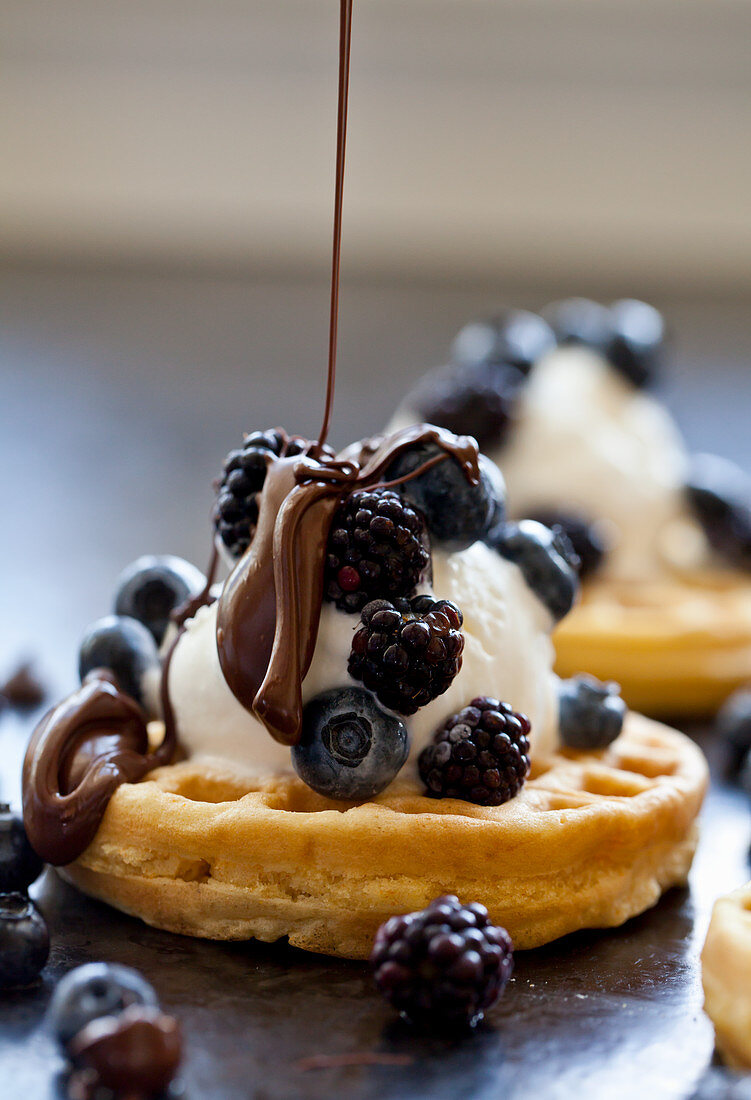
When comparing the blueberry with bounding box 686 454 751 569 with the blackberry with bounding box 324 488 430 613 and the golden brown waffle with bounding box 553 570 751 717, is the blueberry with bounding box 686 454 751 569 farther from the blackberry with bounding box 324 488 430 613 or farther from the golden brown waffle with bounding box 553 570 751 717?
the blackberry with bounding box 324 488 430 613

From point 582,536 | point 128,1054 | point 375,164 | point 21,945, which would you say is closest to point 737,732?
point 582,536

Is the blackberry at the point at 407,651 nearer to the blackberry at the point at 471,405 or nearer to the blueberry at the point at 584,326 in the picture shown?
the blackberry at the point at 471,405

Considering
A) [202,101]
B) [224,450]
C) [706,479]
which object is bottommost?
[224,450]

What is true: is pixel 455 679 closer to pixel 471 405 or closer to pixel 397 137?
pixel 471 405

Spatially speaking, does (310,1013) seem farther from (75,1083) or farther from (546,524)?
(546,524)

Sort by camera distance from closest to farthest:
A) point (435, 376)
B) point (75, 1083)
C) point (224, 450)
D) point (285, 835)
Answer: point (75, 1083), point (285, 835), point (435, 376), point (224, 450)

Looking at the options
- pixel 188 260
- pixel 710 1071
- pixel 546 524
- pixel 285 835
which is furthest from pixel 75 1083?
pixel 188 260
